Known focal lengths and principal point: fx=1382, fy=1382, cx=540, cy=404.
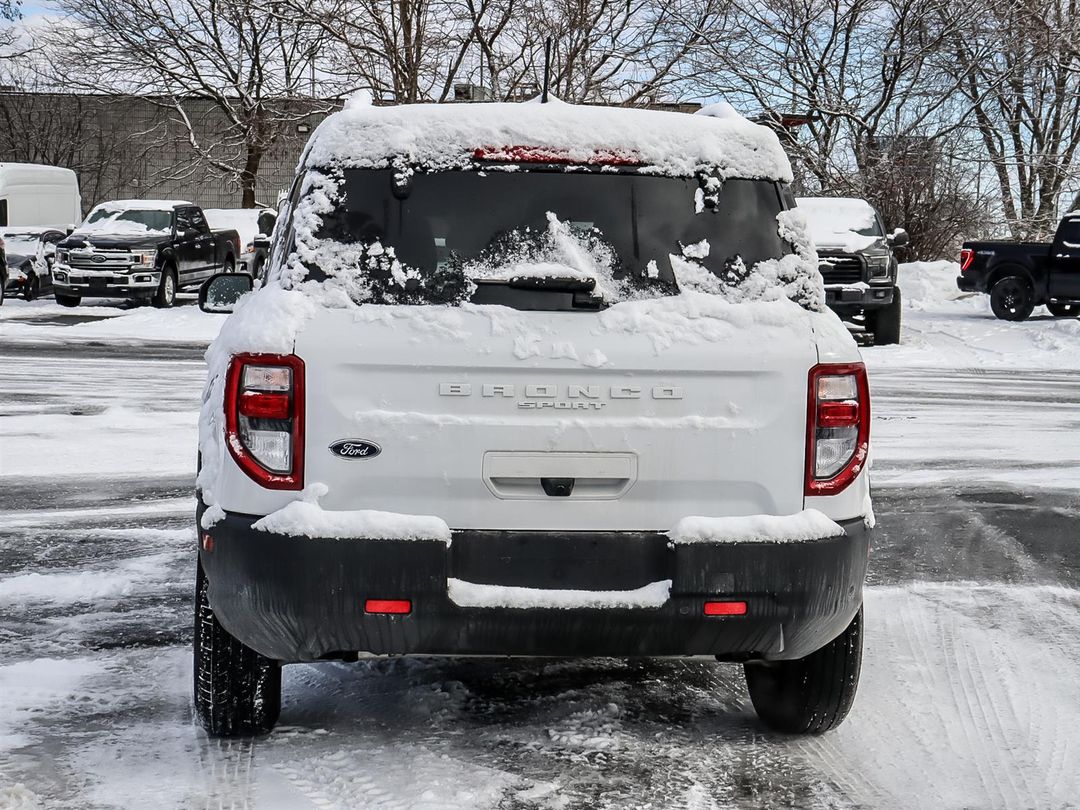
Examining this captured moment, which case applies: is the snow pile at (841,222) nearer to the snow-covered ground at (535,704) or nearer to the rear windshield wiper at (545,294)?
the snow-covered ground at (535,704)

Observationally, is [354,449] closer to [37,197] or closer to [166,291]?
[166,291]

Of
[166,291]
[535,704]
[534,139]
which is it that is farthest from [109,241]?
[534,139]

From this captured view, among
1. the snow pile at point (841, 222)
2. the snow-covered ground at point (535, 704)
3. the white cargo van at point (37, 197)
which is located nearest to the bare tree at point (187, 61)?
the white cargo van at point (37, 197)

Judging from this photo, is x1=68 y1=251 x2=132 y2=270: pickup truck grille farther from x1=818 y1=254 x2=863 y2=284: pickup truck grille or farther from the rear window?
the rear window

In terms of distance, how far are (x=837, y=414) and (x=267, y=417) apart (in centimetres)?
156

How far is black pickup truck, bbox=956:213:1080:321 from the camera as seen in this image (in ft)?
76.3

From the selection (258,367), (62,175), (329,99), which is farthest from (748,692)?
(62,175)

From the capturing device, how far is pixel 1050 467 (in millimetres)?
10219

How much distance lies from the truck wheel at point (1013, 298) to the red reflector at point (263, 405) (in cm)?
2196

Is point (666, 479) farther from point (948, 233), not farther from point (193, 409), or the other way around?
point (948, 233)

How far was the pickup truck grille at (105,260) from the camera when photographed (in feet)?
80.1

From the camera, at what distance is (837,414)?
384 centimetres

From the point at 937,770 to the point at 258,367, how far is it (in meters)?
2.34

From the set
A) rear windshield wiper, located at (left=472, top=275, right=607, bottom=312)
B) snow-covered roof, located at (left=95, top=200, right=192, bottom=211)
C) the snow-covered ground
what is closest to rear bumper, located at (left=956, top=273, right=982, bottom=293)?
snow-covered roof, located at (left=95, top=200, right=192, bottom=211)
